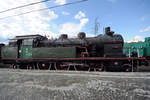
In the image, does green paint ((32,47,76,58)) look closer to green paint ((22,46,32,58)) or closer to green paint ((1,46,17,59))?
green paint ((22,46,32,58))

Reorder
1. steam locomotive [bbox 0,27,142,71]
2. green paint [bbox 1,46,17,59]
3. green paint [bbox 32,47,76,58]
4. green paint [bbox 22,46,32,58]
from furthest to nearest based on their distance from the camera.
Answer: green paint [bbox 1,46,17,59] → green paint [bbox 22,46,32,58] → green paint [bbox 32,47,76,58] → steam locomotive [bbox 0,27,142,71]

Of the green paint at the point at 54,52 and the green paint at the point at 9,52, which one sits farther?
the green paint at the point at 9,52

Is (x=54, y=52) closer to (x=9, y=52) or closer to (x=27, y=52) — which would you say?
(x=27, y=52)

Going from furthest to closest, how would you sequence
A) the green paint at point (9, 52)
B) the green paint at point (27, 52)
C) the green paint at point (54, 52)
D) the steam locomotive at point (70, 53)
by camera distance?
1. the green paint at point (9, 52)
2. the green paint at point (27, 52)
3. the green paint at point (54, 52)
4. the steam locomotive at point (70, 53)

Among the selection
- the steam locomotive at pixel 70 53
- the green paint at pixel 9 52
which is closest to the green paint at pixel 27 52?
the steam locomotive at pixel 70 53

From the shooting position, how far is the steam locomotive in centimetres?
738

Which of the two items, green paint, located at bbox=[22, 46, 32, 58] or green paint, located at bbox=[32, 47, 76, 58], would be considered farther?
green paint, located at bbox=[22, 46, 32, 58]

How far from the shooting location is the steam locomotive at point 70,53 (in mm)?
7375

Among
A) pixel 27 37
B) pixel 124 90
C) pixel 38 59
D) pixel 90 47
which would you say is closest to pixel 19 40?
pixel 27 37

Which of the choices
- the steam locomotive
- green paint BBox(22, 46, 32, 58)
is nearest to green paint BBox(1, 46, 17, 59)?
the steam locomotive

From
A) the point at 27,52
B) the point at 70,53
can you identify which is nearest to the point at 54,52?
the point at 70,53

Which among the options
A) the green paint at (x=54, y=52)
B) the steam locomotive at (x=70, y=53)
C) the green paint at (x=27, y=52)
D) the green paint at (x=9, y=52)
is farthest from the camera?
the green paint at (x=9, y=52)

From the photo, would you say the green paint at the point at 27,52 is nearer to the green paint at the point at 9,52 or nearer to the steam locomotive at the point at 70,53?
the steam locomotive at the point at 70,53

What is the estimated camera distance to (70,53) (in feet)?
26.8
